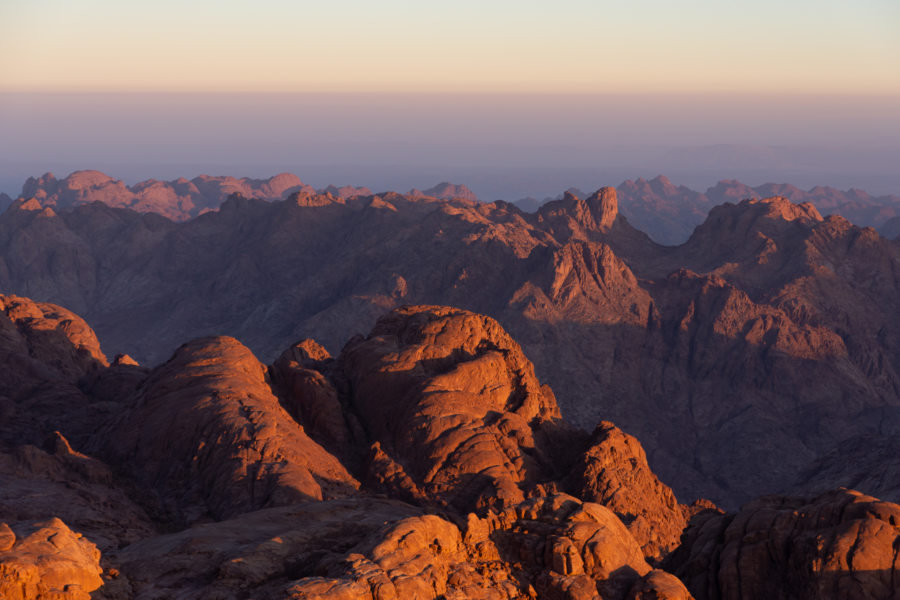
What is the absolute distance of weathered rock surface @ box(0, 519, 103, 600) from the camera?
23.5 meters

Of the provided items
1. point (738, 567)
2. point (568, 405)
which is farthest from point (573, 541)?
point (568, 405)

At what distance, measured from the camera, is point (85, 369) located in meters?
72.9

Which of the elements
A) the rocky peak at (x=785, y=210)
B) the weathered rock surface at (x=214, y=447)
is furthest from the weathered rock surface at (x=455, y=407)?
the rocky peak at (x=785, y=210)

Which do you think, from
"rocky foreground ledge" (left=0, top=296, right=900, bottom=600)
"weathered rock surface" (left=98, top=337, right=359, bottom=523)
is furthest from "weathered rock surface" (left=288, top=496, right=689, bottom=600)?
"weathered rock surface" (left=98, top=337, right=359, bottom=523)

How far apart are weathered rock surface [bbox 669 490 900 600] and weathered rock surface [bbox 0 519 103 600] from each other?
71.0 feet

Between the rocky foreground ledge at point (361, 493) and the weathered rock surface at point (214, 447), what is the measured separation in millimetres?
134

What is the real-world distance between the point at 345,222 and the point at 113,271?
173 ft

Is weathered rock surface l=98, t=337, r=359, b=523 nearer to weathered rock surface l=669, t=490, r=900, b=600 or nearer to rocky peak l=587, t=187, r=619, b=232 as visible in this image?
weathered rock surface l=669, t=490, r=900, b=600

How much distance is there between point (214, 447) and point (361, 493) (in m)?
8.04

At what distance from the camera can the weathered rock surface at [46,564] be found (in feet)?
77.2

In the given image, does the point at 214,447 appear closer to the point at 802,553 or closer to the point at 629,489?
the point at 629,489

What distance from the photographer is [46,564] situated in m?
24.2

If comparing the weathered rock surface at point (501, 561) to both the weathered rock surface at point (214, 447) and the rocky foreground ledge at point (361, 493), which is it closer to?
the rocky foreground ledge at point (361, 493)

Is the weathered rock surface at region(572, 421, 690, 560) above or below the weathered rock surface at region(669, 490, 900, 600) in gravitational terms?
below
